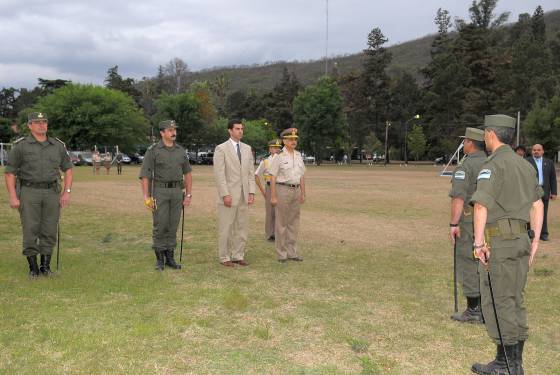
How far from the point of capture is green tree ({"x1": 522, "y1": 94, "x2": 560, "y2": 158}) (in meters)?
59.1

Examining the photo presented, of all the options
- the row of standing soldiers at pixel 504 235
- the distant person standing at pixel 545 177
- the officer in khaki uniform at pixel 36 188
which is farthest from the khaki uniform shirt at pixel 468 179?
the distant person standing at pixel 545 177

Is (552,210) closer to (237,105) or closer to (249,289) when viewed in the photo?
(249,289)

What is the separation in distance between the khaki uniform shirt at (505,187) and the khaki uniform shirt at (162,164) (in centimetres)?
479

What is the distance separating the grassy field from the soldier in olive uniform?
1.41ft

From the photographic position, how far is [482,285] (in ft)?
13.3

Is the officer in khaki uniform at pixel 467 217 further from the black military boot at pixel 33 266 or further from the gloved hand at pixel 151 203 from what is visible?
the black military boot at pixel 33 266

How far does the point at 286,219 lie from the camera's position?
27.2ft

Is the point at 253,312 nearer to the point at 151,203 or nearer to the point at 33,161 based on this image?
the point at 151,203

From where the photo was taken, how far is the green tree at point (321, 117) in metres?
80.2

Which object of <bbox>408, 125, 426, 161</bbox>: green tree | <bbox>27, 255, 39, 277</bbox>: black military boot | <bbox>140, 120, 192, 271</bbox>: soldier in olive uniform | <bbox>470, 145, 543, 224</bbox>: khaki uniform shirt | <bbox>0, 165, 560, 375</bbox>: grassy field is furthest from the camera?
<bbox>408, 125, 426, 161</bbox>: green tree

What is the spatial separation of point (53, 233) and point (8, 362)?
3.18m

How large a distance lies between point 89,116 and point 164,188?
64.5m

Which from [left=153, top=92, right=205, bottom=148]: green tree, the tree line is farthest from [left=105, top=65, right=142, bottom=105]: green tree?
[left=153, top=92, right=205, bottom=148]: green tree

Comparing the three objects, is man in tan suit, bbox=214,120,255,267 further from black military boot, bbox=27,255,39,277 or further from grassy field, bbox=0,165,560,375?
black military boot, bbox=27,255,39,277
